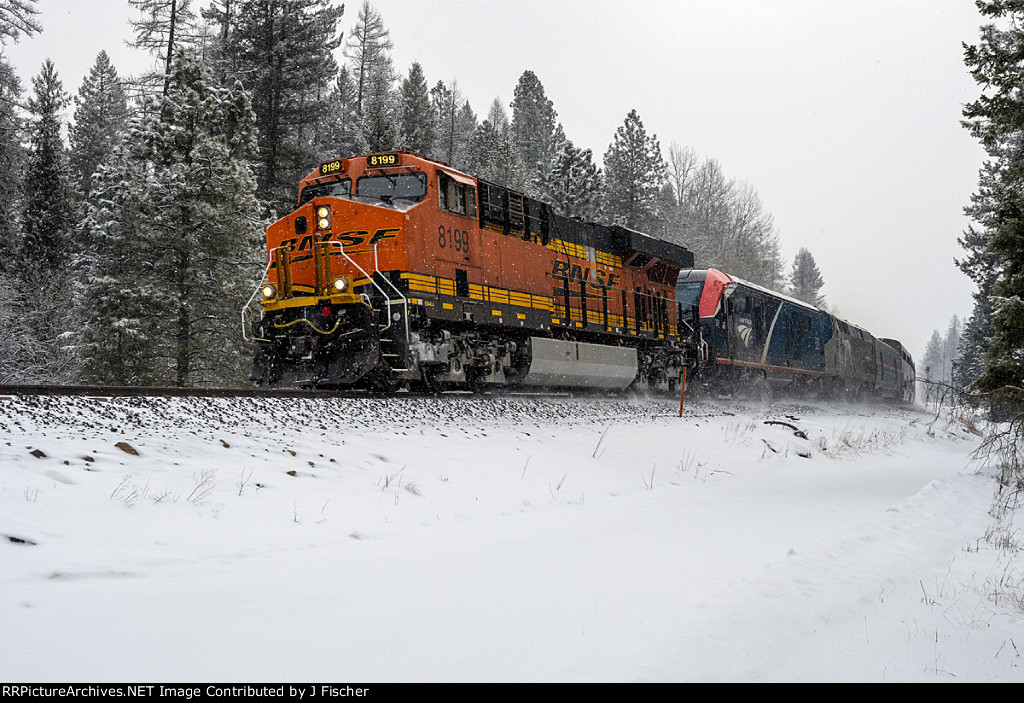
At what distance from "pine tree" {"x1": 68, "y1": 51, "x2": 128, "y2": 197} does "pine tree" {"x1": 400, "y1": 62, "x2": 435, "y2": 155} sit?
15109mm

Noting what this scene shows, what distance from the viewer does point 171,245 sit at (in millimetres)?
19328

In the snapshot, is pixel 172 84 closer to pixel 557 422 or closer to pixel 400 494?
pixel 557 422

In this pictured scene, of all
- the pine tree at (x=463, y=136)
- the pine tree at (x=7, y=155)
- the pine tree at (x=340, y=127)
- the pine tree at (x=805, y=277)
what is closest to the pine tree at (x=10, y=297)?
the pine tree at (x=7, y=155)

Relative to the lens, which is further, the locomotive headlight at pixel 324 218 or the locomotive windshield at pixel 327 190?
the locomotive windshield at pixel 327 190

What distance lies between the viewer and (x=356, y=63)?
53.5 metres

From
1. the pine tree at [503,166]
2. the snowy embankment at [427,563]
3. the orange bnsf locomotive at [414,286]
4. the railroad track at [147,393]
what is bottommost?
the snowy embankment at [427,563]

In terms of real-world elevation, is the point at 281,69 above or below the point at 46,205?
above

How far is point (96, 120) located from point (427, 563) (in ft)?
161

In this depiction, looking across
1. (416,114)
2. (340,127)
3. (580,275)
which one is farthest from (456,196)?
(340,127)

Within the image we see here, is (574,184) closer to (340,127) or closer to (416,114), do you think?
(416,114)

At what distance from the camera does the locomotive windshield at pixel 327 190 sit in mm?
11550

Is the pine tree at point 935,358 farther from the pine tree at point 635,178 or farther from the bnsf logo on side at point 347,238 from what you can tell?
the bnsf logo on side at point 347,238

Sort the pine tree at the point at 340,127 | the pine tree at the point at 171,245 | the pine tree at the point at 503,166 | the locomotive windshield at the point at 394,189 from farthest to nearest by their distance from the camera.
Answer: the pine tree at the point at 503,166 < the pine tree at the point at 340,127 < the pine tree at the point at 171,245 < the locomotive windshield at the point at 394,189

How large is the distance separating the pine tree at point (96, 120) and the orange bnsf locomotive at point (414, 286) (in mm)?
33257
